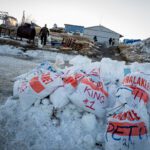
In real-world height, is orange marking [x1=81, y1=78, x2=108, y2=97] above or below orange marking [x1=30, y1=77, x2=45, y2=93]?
above

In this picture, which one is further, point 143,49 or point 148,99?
point 143,49

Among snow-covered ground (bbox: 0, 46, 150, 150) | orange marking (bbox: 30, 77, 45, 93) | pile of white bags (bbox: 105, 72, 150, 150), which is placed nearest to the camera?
pile of white bags (bbox: 105, 72, 150, 150)

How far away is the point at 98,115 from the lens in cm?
299

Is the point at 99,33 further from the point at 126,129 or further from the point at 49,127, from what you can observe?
the point at 126,129

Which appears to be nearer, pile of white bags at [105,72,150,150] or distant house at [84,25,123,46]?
pile of white bags at [105,72,150,150]

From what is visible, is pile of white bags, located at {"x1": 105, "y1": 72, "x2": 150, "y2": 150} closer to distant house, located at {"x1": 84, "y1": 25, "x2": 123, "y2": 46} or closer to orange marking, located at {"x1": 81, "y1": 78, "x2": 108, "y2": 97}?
orange marking, located at {"x1": 81, "y1": 78, "x2": 108, "y2": 97}

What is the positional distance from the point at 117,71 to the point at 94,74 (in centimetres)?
55

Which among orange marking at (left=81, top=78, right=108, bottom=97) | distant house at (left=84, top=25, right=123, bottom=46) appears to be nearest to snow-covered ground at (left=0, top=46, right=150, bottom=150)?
orange marking at (left=81, top=78, right=108, bottom=97)

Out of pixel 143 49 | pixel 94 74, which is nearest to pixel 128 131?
pixel 94 74

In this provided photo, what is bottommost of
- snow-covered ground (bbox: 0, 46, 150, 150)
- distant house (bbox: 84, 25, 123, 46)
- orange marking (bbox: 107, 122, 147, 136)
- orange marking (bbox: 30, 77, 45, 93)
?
snow-covered ground (bbox: 0, 46, 150, 150)

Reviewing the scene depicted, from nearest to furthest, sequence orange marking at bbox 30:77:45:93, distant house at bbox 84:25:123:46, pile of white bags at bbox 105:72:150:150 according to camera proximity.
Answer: pile of white bags at bbox 105:72:150:150, orange marking at bbox 30:77:45:93, distant house at bbox 84:25:123:46

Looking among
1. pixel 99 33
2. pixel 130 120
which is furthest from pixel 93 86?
pixel 99 33

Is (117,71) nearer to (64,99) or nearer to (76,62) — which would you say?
(76,62)

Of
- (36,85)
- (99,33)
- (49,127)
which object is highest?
(99,33)
